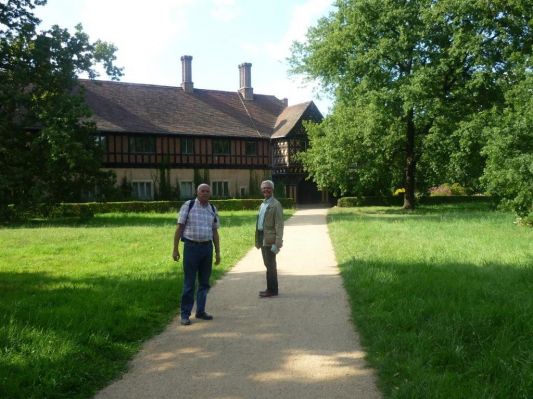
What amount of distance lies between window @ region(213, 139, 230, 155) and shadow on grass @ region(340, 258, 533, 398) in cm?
3254

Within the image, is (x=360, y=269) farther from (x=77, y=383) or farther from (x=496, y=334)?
(x=77, y=383)

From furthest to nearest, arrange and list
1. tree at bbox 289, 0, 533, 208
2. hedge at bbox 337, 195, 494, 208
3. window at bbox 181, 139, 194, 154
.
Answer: hedge at bbox 337, 195, 494, 208 → window at bbox 181, 139, 194, 154 → tree at bbox 289, 0, 533, 208

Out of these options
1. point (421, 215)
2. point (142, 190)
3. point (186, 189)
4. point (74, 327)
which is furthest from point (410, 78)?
point (74, 327)

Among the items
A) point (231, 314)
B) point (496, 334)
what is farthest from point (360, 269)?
point (496, 334)

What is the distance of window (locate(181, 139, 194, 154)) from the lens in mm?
40406

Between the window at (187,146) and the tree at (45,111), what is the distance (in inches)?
544

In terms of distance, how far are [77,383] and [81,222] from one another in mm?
22261

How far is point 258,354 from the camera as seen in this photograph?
552 cm

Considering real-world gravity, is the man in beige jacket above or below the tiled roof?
below

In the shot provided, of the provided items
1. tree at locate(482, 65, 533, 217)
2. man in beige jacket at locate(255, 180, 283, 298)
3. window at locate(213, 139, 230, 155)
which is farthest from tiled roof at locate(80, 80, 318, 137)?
man in beige jacket at locate(255, 180, 283, 298)

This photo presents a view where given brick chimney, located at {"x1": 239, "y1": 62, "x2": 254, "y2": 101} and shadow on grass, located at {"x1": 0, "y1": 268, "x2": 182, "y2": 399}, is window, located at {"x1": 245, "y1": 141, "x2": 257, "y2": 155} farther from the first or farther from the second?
shadow on grass, located at {"x1": 0, "y1": 268, "x2": 182, "y2": 399}

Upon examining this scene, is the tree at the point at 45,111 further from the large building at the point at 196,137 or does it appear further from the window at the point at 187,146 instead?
the window at the point at 187,146

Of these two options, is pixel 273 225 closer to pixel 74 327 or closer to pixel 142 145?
pixel 74 327

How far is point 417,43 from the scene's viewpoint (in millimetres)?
28156
